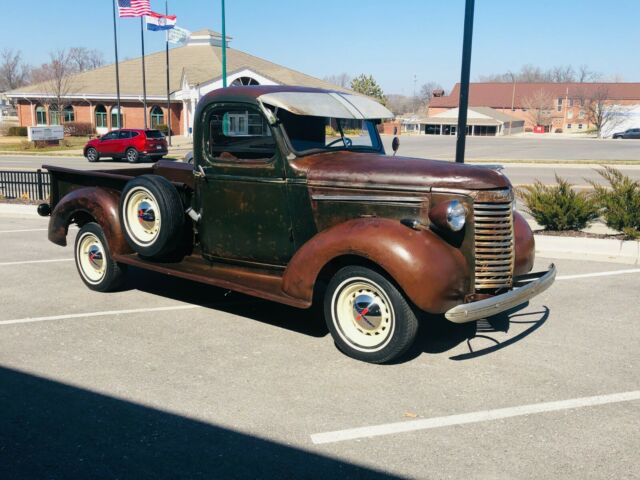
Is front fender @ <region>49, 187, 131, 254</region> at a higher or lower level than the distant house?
lower

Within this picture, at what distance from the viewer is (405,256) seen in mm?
4812

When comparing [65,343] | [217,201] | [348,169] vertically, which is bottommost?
[65,343]

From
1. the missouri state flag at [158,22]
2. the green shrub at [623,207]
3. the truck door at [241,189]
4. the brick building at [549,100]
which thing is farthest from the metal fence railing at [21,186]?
the brick building at [549,100]

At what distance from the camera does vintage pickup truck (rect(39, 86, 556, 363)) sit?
4.99m

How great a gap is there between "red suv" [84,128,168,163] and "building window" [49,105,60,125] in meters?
23.5

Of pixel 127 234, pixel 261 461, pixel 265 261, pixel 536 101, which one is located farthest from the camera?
pixel 536 101

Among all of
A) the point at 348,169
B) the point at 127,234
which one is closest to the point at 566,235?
the point at 348,169

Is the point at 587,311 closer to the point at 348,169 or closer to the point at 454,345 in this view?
the point at 454,345

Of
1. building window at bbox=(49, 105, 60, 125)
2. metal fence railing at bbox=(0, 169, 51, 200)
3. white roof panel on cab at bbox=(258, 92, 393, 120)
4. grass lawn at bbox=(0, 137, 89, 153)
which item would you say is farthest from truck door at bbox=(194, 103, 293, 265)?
building window at bbox=(49, 105, 60, 125)

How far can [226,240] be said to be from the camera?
618 cm

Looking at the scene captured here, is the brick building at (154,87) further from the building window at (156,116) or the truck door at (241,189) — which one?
the truck door at (241,189)

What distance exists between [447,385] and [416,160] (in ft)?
6.32

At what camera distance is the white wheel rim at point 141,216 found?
6.36 m

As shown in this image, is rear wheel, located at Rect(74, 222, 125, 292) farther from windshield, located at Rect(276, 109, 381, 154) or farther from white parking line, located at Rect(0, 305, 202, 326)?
windshield, located at Rect(276, 109, 381, 154)
